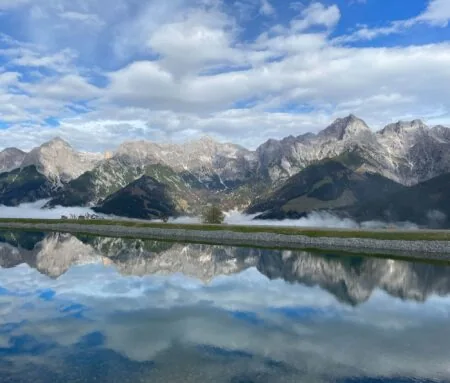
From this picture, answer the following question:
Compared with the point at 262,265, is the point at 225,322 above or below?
above

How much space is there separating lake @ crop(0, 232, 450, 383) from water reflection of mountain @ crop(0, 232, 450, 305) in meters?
0.47

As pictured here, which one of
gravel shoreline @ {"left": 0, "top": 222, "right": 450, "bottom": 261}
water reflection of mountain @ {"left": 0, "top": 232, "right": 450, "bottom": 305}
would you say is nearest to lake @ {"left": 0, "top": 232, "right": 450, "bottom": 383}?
water reflection of mountain @ {"left": 0, "top": 232, "right": 450, "bottom": 305}

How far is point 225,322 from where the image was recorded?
48.4 metres

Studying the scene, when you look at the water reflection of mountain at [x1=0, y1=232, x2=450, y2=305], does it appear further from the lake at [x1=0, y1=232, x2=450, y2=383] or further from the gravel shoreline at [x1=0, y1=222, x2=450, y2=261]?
the gravel shoreline at [x1=0, y1=222, x2=450, y2=261]

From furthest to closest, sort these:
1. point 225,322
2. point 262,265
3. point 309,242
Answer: point 309,242, point 262,265, point 225,322

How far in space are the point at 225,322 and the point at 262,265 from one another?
48353 mm

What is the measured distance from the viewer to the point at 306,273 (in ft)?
273

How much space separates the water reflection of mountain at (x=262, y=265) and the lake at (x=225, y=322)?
0.47m

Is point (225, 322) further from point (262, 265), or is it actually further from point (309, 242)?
point (309, 242)

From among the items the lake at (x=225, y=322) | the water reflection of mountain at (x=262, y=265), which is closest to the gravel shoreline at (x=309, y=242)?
the water reflection of mountain at (x=262, y=265)

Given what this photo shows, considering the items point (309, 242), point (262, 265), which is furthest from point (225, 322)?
point (309, 242)

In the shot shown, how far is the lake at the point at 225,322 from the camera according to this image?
3397 centimetres

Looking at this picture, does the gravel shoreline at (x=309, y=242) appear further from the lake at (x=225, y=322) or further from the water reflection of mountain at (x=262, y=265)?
the lake at (x=225, y=322)

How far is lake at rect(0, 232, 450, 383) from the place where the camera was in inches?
1337
